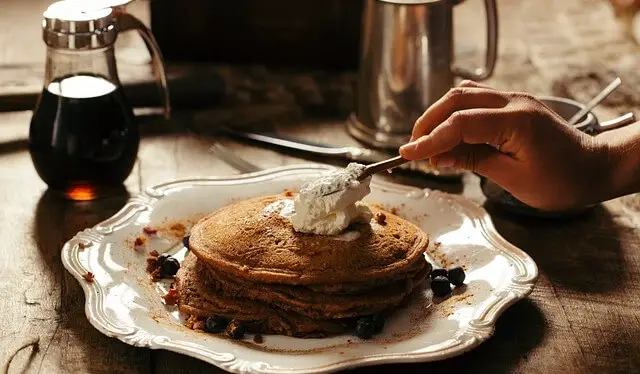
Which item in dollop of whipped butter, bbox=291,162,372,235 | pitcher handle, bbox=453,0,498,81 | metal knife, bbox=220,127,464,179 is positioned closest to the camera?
dollop of whipped butter, bbox=291,162,372,235

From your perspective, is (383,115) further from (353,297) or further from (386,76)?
(353,297)

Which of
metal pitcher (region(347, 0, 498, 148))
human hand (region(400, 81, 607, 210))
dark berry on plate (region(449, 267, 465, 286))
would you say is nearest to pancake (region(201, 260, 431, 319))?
dark berry on plate (region(449, 267, 465, 286))

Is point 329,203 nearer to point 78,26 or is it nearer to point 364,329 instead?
point 364,329

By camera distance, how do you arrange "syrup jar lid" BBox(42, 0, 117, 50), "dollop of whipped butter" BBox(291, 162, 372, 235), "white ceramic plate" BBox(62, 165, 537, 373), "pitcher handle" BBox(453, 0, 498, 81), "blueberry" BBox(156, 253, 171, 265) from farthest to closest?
"pitcher handle" BBox(453, 0, 498, 81) < "syrup jar lid" BBox(42, 0, 117, 50) < "blueberry" BBox(156, 253, 171, 265) < "dollop of whipped butter" BBox(291, 162, 372, 235) < "white ceramic plate" BBox(62, 165, 537, 373)

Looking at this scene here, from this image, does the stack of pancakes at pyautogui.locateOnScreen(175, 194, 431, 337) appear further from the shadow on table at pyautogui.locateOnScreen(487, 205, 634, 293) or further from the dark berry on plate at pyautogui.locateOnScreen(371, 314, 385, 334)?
the shadow on table at pyautogui.locateOnScreen(487, 205, 634, 293)

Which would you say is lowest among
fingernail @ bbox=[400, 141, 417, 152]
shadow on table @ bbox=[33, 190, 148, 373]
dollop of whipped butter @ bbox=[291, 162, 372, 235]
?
shadow on table @ bbox=[33, 190, 148, 373]

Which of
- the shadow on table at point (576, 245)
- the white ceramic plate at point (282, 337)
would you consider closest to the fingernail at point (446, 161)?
the white ceramic plate at point (282, 337)

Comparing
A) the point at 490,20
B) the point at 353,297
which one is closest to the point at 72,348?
the point at 353,297
